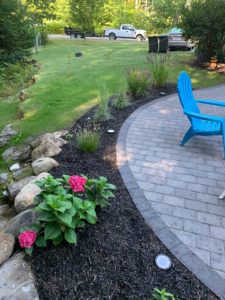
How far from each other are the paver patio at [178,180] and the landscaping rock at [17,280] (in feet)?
3.83

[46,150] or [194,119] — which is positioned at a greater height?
[194,119]

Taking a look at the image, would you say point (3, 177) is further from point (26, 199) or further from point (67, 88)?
point (67, 88)

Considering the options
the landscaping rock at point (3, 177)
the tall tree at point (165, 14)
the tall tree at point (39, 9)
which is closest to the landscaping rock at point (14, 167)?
the landscaping rock at point (3, 177)

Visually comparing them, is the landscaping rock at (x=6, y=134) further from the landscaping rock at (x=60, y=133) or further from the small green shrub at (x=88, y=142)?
the small green shrub at (x=88, y=142)

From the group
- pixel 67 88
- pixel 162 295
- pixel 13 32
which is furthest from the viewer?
pixel 13 32

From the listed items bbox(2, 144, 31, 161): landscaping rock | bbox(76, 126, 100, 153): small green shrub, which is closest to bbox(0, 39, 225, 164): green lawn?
bbox(2, 144, 31, 161): landscaping rock

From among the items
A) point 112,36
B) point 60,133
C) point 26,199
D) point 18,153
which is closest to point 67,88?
point 60,133

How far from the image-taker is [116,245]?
90.8 inches

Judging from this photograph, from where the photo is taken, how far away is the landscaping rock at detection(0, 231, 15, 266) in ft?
7.13

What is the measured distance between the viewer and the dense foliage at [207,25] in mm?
8805

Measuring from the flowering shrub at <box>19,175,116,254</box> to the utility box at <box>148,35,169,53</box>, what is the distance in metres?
11.4

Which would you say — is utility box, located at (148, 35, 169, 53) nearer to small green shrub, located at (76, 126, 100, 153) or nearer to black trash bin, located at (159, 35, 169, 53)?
black trash bin, located at (159, 35, 169, 53)

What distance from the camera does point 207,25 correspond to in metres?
8.82

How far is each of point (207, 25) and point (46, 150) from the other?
296 inches
